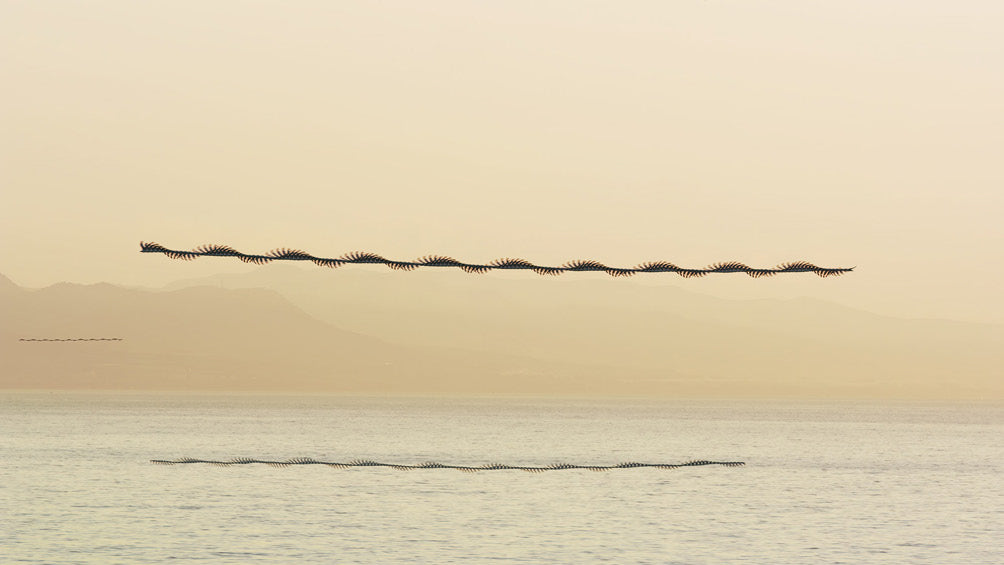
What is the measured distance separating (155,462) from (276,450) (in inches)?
1813

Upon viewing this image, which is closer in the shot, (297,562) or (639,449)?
(297,562)

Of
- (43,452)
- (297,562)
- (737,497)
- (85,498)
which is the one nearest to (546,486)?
(737,497)

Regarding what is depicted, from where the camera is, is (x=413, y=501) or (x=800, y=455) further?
(x=800, y=455)

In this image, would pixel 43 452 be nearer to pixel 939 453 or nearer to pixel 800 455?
pixel 800 455

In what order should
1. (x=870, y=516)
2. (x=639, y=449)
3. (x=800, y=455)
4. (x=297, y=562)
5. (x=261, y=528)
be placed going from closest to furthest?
(x=297, y=562) < (x=261, y=528) < (x=870, y=516) < (x=800, y=455) < (x=639, y=449)

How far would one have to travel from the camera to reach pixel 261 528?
228 ft

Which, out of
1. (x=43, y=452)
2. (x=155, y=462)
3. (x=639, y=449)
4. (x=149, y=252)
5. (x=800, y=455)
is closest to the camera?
(x=149, y=252)

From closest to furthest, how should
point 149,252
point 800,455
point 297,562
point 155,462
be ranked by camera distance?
point 149,252 → point 297,562 → point 155,462 → point 800,455

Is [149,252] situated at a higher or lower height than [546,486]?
higher

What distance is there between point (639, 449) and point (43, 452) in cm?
7934

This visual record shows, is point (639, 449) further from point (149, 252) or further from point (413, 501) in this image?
point (149, 252)

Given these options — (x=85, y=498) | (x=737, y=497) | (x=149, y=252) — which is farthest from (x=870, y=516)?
(x=149, y=252)

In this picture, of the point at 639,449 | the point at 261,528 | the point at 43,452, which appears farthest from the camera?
the point at 639,449

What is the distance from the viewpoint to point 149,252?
1772 centimetres
